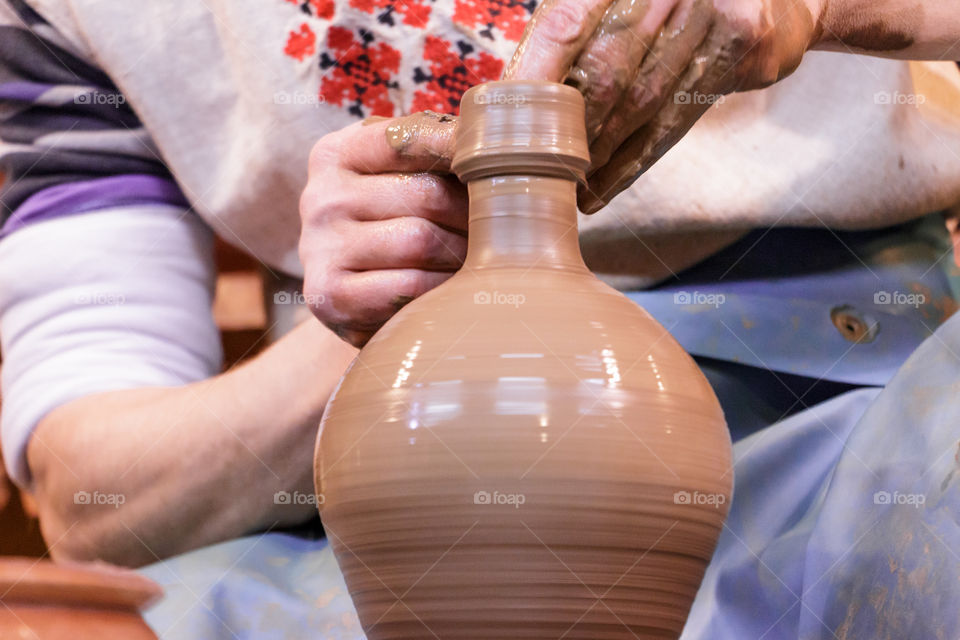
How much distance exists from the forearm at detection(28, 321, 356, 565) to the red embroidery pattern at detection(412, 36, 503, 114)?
0.27 meters

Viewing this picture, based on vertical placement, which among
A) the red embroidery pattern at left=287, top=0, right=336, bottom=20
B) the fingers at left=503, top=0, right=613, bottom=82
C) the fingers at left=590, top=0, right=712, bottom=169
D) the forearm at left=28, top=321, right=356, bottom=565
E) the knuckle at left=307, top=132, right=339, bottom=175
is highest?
the fingers at left=503, top=0, right=613, bottom=82

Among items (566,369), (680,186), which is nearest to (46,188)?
(680,186)

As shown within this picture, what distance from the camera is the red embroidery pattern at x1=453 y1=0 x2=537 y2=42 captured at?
3.37 feet

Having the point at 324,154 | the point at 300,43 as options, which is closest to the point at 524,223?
the point at 324,154

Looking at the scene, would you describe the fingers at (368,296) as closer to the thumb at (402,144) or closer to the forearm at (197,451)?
the thumb at (402,144)

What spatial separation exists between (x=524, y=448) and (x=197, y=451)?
66 cm

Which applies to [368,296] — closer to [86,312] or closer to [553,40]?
[553,40]

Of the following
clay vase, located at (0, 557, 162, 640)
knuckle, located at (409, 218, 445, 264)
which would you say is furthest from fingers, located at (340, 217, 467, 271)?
clay vase, located at (0, 557, 162, 640)

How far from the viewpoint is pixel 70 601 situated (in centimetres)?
52

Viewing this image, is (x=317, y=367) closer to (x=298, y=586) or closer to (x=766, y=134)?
(x=298, y=586)

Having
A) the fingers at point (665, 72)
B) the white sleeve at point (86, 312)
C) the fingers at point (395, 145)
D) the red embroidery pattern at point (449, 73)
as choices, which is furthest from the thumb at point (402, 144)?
the white sleeve at point (86, 312)

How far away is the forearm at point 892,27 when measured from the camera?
81 cm

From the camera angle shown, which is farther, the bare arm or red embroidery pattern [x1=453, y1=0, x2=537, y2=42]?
red embroidery pattern [x1=453, y1=0, x2=537, y2=42]

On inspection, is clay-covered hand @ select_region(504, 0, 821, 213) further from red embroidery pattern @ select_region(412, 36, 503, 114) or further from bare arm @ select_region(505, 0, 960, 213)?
red embroidery pattern @ select_region(412, 36, 503, 114)
